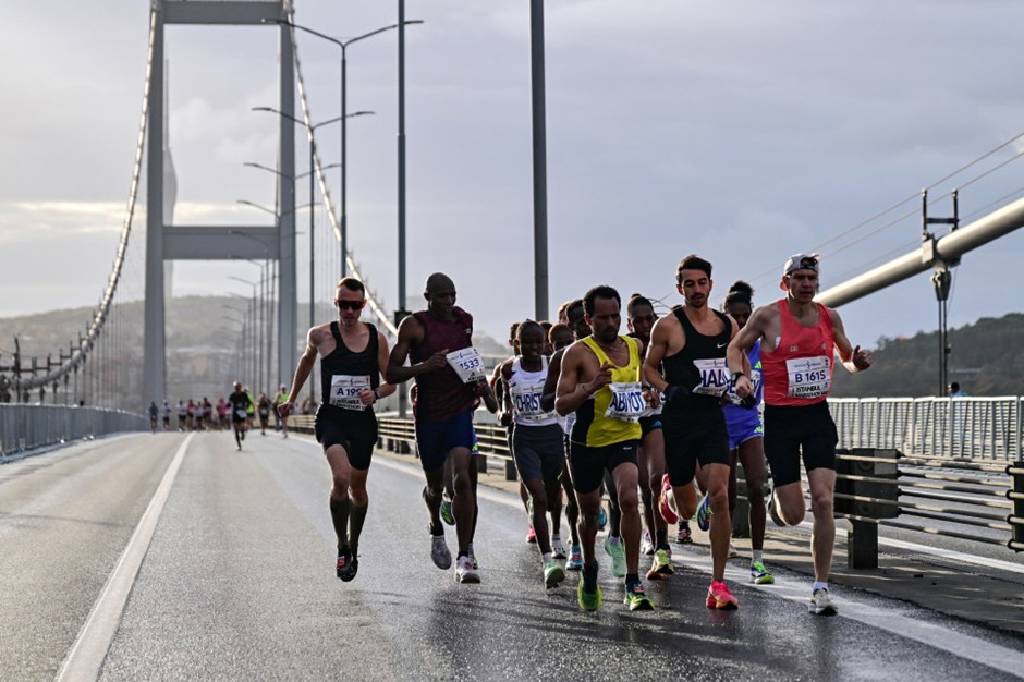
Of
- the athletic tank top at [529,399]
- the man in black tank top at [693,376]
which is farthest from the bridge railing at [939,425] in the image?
the man in black tank top at [693,376]

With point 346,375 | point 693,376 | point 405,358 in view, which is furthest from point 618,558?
point 346,375

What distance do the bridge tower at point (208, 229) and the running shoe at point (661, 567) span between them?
6804cm

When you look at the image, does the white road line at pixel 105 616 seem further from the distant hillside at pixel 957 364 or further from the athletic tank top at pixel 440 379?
the distant hillside at pixel 957 364

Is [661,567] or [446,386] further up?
[446,386]

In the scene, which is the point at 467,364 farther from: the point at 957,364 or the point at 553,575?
the point at 957,364

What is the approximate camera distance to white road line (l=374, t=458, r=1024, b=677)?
718 cm

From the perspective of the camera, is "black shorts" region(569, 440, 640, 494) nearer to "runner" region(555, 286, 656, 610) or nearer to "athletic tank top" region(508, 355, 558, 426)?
"runner" region(555, 286, 656, 610)

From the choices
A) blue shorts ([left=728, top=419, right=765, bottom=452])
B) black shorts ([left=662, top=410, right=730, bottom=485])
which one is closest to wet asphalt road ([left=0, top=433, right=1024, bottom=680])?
black shorts ([left=662, top=410, right=730, bottom=485])

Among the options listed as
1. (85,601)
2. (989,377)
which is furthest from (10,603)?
(989,377)

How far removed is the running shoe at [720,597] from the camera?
8781mm

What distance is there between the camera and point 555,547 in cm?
1144

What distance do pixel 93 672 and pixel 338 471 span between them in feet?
10.9

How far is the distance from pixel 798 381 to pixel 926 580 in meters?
1.94

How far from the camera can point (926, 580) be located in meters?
10.1
